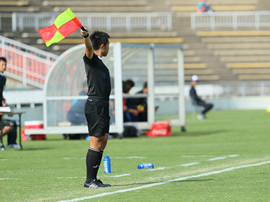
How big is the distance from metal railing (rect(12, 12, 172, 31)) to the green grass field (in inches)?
869

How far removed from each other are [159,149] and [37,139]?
5.55 metres

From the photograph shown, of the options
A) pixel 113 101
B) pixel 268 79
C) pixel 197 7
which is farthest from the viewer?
pixel 197 7

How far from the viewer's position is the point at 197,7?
4203 centimetres

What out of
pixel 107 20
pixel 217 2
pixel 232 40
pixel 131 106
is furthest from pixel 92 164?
pixel 217 2

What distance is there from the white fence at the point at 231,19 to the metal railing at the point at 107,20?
2739 millimetres

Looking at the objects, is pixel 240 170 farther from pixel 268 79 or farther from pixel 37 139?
pixel 268 79

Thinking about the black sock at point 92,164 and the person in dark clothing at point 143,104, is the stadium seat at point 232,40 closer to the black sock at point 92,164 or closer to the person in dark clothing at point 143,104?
the person in dark clothing at point 143,104

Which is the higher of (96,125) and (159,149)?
(96,125)

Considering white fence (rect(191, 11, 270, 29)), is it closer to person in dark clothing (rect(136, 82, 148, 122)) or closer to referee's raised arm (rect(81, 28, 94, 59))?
person in dark clothing (rect(136, 82, 148, 122))

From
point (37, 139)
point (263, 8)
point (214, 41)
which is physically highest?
point (263, 8)

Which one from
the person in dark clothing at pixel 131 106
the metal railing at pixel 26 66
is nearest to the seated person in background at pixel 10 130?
the person in dark clothing at pixel 131 106

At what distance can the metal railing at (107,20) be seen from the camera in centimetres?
3522

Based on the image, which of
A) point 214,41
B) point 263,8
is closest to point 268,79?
point 214,41

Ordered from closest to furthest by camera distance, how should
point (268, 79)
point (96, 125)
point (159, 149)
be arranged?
point (96, 125) < point (159, 149) < point (268, 79)
